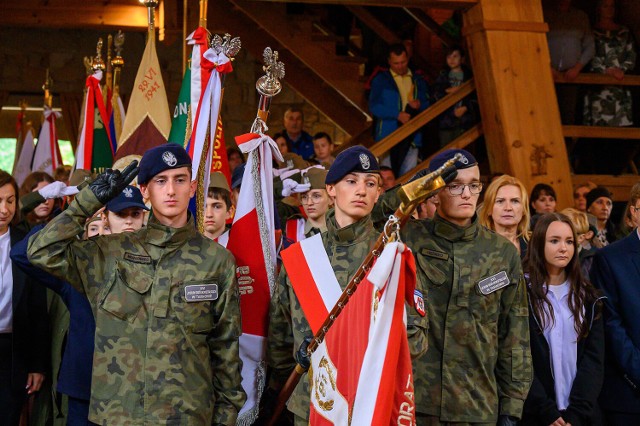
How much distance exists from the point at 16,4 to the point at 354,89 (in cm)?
367

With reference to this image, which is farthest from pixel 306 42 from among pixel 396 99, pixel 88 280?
pixel 88 280

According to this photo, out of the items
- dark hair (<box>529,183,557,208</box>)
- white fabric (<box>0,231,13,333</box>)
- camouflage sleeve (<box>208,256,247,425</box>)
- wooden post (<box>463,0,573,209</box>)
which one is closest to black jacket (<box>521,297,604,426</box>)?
camouflage sleeve (<box>208,256,247,425</box>)

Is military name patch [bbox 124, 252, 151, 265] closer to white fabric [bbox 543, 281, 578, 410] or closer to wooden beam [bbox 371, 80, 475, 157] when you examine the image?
white fabric [bbox 543, 281, 578, 410]

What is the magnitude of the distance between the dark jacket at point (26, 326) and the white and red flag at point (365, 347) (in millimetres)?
1415

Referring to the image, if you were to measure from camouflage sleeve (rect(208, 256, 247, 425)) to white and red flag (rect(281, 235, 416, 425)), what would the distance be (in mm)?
277

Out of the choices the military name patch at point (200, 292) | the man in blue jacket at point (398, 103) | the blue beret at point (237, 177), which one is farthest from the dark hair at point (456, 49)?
the military name patch at point (200, 292)

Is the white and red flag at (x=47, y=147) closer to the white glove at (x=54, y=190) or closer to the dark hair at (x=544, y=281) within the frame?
the white glove at (x=54, y=190)

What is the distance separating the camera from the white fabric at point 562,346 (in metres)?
4.70

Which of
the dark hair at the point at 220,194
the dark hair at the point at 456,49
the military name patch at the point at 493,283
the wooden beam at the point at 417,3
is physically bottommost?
the military name patch at the point at 493,283

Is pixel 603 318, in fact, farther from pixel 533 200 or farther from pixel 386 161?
pixel 386 161

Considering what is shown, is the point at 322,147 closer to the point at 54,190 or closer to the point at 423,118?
the point at 423,118

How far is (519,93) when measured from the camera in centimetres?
832

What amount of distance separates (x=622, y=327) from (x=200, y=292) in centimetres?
219

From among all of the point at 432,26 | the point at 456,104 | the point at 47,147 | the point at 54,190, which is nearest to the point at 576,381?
the point at 54,190
